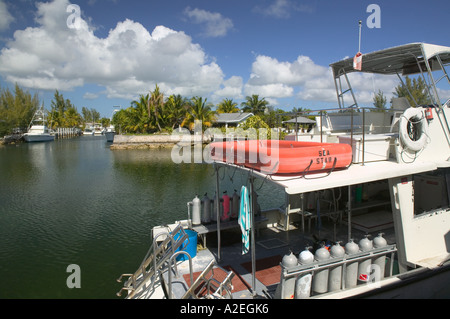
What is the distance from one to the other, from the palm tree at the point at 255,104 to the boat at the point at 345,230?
49541 mm

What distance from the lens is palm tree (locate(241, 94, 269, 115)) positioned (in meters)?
57.5

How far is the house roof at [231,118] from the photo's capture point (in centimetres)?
4919

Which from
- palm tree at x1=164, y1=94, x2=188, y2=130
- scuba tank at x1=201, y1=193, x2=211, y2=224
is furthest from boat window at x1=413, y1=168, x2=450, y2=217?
palm tree at x1=164, y1=94, x2=188, y2=130

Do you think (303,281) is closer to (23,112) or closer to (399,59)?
(399,59)

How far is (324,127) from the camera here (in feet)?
26.9

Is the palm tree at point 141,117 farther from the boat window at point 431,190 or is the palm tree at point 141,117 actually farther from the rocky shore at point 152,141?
the boat window at point 431,190

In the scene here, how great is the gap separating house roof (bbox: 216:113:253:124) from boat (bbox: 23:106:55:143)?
35369mm

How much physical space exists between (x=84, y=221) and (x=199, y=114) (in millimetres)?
34056

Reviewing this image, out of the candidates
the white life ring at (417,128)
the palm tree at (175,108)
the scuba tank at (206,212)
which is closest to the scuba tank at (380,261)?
the white life ring at (417,128)

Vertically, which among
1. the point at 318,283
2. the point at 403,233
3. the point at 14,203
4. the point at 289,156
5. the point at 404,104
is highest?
the point at 404,104

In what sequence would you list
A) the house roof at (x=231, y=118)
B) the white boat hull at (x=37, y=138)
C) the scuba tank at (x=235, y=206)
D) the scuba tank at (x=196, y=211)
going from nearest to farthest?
the scuba tank at (x=196, y=211), the scuba tank at (x=235, y=206), the house roof at (x=231, y=118), the white boat hull at (x=37, y=138)
